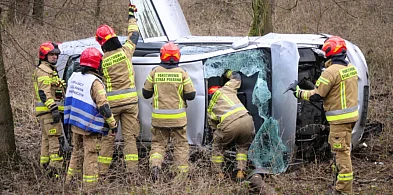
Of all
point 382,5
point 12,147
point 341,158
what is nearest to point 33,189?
point 12,147

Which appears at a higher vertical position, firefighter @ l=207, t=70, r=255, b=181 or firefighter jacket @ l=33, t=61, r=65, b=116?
firefighter jacket @ l=33, t=61, r=65, b=116

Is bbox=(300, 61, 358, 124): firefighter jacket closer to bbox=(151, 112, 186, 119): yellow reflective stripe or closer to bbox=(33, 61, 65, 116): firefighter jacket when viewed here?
bbox=(151, 112, 186, 119): yellow reflective stripe

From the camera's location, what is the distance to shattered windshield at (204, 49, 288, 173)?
6363 millimetres

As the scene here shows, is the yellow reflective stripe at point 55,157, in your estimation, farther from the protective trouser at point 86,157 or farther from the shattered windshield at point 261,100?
the shattered windshield at point 261,100

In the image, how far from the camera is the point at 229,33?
14.3 meters

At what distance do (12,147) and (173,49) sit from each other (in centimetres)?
232

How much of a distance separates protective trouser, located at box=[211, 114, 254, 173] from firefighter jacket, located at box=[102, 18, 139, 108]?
1.09 m

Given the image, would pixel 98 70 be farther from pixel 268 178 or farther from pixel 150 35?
pixel 268 178

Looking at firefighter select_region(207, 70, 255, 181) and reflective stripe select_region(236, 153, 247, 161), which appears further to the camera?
reflective stripe select_region(236, 153, 247, 161)

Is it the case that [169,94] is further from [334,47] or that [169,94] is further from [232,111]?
[334,47]

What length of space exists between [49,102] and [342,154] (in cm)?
350

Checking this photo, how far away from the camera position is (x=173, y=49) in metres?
6.27

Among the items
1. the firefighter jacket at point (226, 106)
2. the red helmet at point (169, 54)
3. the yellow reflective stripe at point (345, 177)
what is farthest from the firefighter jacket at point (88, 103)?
the yellow reflective stripe at point (345, 177)

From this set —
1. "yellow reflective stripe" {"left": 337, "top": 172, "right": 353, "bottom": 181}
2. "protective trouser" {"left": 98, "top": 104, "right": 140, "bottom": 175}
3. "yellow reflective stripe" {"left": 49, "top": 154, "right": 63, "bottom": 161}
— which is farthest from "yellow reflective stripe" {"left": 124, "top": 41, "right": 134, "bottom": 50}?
"yellow reflective stripe" {"left": 337, "top": 172, "right": 353, "bottom": 181}
